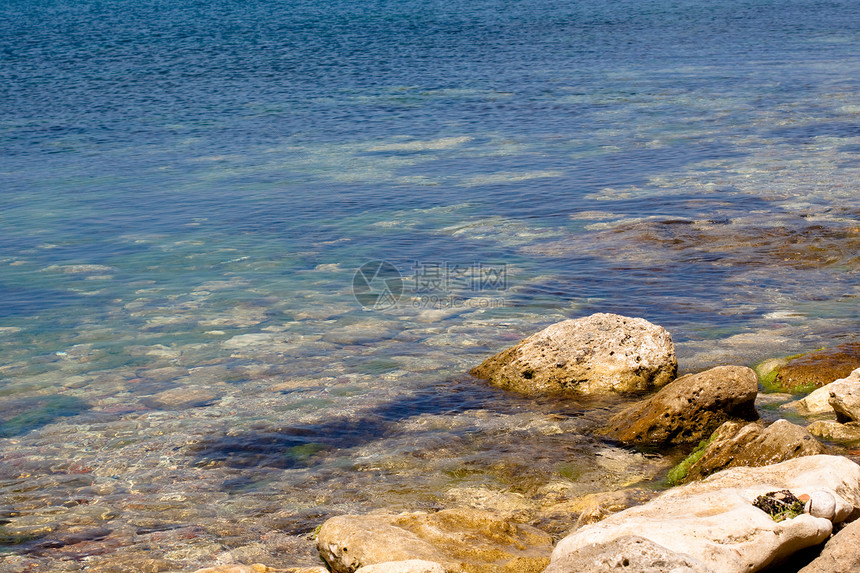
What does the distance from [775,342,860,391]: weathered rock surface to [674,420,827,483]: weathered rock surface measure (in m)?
2.38

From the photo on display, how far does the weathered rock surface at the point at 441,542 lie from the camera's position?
18.7 feet

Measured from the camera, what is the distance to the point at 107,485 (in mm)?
8133

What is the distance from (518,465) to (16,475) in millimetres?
4904

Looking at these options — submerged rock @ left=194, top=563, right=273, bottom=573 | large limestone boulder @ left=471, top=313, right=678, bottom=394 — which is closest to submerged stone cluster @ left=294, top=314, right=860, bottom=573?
submerged rock @ left=194, top=563, right=273, bottom=573

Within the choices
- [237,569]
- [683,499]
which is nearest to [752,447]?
[683,499]

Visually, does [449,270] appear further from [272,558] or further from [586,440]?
[272,558]

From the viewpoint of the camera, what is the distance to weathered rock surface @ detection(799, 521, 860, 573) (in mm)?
4891

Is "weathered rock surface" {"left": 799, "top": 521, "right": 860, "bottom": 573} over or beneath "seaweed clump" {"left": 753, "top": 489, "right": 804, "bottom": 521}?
beneath

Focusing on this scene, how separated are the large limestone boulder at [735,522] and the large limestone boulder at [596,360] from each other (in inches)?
153

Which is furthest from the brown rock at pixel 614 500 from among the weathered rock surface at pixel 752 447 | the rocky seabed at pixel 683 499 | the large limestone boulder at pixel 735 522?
the large limestone boulder at pixel 735 522

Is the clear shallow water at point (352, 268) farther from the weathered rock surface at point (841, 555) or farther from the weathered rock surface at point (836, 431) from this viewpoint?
the weathered rock surface at point (841, 555)

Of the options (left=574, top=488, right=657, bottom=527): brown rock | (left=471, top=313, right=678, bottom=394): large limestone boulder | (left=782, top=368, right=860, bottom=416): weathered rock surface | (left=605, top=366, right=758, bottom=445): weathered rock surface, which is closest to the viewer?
(left=574, top=488, right=657, bottom=527): brown rock

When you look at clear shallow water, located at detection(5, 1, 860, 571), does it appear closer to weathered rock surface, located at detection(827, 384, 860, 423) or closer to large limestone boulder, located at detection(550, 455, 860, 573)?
Result: weathered rock surface, located at detection(827, 384, 860, 423)

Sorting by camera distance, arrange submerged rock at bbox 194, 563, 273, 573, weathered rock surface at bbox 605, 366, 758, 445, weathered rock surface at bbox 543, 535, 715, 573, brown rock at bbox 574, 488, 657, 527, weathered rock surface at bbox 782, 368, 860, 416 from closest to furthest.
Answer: weathered rock surface at bbox 543, 535, 715, 573 < submerged rock at bbox 194, 563, 273, 573 < brown rock at bbox 574, 488, 657, 527 < weathered rock surface at bbox 782, 368, 860, 416 < weathered rock surface at bbox 605, 366, 758, 445
